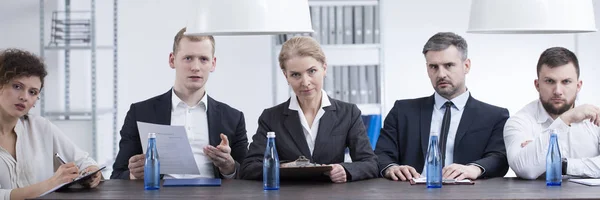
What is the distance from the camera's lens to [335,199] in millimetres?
2820

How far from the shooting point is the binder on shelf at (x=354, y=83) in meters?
5.81

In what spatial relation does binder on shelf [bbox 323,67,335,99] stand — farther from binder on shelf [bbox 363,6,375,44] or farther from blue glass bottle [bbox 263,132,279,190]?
blue glass bottle [bbox 263,132,279,190]

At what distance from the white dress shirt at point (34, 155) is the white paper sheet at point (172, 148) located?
346 mm

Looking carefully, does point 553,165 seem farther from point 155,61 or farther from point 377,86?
point 155,61

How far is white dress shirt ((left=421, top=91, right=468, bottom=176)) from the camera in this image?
12.2ft

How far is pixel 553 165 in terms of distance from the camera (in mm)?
3139

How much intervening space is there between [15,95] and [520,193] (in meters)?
2.05

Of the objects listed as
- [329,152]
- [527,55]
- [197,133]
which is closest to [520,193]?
[329,152]

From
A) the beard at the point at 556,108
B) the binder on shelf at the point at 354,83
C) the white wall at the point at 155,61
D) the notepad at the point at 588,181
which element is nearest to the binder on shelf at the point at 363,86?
the binder on shelf at the point at 354,83

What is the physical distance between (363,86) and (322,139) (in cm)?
235

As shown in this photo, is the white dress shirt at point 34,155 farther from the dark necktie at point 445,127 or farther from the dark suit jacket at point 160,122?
the dark necktie at point 445,127

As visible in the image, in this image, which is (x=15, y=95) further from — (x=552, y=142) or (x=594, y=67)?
(x=594, y=67)

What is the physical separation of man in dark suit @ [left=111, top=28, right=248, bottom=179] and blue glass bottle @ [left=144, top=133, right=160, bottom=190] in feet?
1.61

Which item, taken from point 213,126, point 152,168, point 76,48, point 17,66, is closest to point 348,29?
point 76,48
